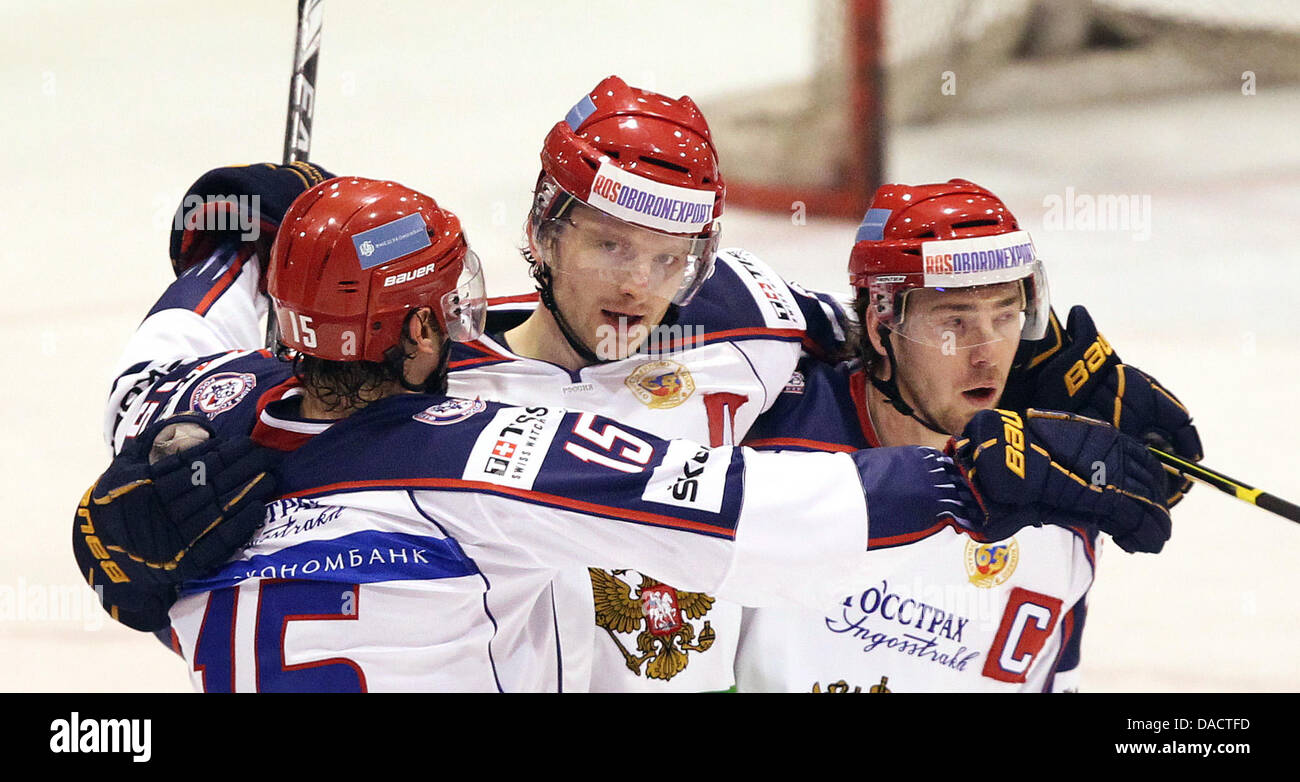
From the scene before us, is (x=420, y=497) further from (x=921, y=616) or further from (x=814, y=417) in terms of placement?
(x=921, y=616)

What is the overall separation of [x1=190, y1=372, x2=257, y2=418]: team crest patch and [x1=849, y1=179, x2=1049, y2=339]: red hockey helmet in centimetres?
110

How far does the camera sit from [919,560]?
2.66 meters

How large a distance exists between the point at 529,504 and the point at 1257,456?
305 cm

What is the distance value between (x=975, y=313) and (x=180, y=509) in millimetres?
1365

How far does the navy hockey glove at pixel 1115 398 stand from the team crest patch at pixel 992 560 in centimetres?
27

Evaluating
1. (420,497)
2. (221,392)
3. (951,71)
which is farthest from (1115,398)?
(951,71)

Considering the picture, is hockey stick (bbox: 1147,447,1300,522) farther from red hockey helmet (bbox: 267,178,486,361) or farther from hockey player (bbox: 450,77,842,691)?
red hockey helmet (bbox: 267,178,486,361)

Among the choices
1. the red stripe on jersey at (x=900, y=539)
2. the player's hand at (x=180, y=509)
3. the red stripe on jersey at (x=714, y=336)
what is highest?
the red stripe on jersey at (x=714, y=336)

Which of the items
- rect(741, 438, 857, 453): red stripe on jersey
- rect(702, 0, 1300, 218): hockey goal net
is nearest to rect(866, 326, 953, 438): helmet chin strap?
rect(741, 438, 857, 453): red stripe on jersey

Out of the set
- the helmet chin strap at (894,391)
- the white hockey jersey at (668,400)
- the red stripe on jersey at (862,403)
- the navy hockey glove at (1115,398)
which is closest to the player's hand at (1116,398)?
the navy hockey glove at (1115,398)

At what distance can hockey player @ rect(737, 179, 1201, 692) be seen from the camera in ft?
8.27

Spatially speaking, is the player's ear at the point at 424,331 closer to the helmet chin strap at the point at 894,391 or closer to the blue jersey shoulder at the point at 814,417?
the blue jersey shoulder at the point at 814,417

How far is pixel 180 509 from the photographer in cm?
216
